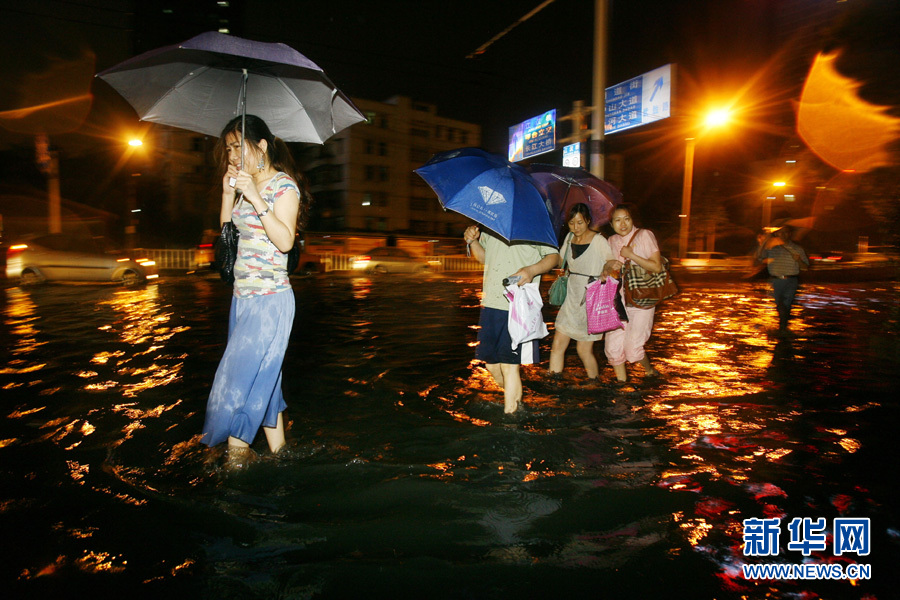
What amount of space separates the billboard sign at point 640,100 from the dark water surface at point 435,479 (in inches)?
676

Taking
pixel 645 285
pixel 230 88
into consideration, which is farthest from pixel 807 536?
pixel 230 88

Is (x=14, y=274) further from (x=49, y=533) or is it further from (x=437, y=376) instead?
(x=49, y=533)

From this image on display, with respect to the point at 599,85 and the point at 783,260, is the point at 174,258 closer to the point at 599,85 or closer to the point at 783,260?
the point at 599,85

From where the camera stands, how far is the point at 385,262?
26328 millimetres

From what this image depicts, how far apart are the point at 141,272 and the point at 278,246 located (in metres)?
16.7

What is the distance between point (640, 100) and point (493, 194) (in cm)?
2134

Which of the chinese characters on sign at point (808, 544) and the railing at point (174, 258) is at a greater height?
the railing at point (174, 258)

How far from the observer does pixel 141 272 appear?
56.4ft

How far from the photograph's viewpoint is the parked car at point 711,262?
104 feet

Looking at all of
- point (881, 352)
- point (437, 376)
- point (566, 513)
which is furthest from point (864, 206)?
point (566, 513)

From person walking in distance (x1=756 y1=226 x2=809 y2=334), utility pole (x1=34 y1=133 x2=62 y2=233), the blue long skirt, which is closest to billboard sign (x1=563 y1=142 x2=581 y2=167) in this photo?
person walking in distance (x1=756 y1=226 x2=809 y2=334)

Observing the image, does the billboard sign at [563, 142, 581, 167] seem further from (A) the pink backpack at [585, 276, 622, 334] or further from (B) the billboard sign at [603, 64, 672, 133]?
(B) the billboard sign at [603, 64, 672, 133]

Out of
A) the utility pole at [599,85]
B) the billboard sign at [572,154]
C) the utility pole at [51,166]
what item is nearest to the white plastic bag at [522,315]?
the utility pole at [599,85]

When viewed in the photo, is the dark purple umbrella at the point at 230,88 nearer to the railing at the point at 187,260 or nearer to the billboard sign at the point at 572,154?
the billboard sign at the point at 572,154
